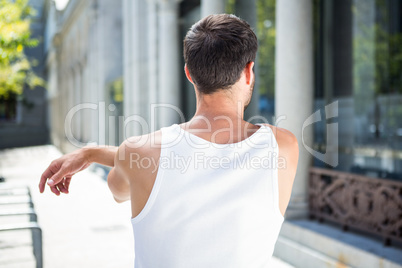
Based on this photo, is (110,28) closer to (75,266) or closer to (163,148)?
(75,266)

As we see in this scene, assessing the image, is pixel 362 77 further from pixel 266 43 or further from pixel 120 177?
pixel 120 177

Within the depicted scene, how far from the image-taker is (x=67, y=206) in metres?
10.6

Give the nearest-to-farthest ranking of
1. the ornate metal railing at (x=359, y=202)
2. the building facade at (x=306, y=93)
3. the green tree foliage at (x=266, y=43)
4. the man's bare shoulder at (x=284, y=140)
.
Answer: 1. the man's bare shoulder at (x=284, y=140)
2. the ornate metal railing at (x=359, y=202)
3. the building facade at (x=306, y=93)
4. the green tree foliage at (x=266, y=43)

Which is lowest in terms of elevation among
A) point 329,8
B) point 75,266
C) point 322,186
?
point 75,266

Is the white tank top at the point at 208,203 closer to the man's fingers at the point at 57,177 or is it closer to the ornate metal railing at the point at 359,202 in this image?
the man's fingers at the point at 57,177

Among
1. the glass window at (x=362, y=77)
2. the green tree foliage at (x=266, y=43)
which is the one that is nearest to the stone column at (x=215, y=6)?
the glass window at (x=362, y=77)

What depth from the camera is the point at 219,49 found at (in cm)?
133

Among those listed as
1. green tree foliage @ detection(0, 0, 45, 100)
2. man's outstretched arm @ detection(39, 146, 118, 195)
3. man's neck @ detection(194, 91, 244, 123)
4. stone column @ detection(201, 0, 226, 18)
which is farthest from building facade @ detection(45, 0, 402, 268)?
man's outstretched arm @ detection(39, 146, 118, 195)

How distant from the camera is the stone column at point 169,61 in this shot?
12.4 meters

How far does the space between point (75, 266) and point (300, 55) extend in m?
4.73

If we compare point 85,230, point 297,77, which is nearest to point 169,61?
point 85,230

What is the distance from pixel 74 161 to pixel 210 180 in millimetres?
527

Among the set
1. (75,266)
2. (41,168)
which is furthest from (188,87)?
(41,168)

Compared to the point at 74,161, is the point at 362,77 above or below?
above
